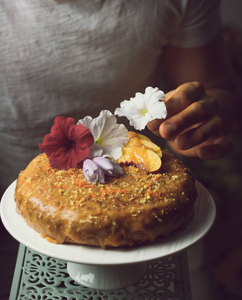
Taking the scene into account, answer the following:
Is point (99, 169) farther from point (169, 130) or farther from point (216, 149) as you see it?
point (216, 149)

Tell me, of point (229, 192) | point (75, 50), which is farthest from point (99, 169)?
point (229, 192)

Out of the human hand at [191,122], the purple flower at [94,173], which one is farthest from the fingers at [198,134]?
the purple flower at [94,173]

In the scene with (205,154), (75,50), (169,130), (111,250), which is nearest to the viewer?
(111,250)

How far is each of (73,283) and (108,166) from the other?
35 centimetres

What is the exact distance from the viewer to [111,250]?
70cm

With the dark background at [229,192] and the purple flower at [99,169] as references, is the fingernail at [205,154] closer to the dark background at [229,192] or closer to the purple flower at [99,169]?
the purple flower at [99,169]

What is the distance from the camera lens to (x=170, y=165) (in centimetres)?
90

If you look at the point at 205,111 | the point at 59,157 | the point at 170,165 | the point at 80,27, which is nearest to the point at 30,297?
the point at 59,157

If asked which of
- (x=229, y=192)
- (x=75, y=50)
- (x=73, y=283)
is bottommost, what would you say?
(x=229, y=192)

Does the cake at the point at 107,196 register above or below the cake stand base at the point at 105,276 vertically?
above

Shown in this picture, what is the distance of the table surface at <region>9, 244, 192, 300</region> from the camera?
826 millimetres

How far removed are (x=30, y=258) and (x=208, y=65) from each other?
3.28 feet

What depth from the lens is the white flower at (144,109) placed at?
83 centimetres

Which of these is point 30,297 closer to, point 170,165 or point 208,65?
point 170,165
